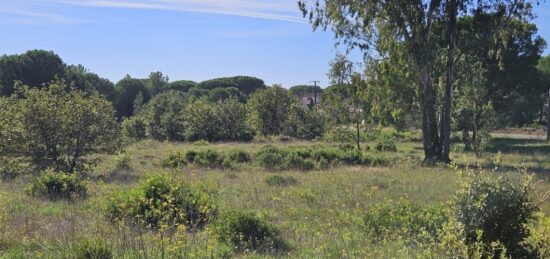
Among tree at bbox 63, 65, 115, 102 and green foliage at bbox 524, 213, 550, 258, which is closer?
green foliage at bbox 524, 213, 550, 258

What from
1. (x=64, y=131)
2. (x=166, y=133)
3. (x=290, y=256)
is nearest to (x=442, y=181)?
(x=290, y=256)

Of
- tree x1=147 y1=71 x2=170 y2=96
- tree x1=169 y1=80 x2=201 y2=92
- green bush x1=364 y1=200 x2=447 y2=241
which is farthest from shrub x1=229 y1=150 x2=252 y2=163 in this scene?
tree x1=169 y1=80 x2=201 y2=92

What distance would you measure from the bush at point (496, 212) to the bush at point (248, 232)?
8.55 feet

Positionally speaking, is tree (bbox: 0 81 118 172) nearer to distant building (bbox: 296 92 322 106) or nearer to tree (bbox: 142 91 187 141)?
tree (bbox: 142 91 187 141)

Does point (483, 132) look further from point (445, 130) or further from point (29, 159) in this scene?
point (29, 159)

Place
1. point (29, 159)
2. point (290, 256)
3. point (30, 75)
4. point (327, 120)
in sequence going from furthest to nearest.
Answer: point (30, 75)
point (327, 120)
point (29, 159)
point (290, 256)

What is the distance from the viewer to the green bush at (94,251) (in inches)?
205

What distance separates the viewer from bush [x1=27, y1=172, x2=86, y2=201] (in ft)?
38.6

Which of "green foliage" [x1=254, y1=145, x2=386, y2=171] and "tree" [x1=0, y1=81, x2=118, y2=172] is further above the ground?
"tree" [x1=0, y1=81, x2=118, y2=172]

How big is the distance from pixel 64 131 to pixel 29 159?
148 centimetres

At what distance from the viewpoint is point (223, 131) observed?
50812 millimetres

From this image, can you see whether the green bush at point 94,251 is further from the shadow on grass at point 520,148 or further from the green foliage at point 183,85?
the green foliage at point 183,85

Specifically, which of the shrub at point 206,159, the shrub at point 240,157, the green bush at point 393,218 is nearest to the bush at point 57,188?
the green bush at point 393,218

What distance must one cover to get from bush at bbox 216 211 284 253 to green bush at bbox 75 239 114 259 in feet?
5.81
